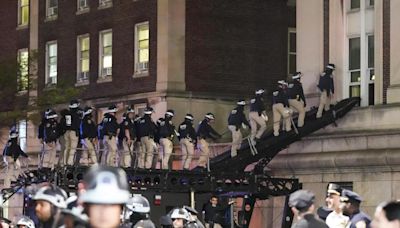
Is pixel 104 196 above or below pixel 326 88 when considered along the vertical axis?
below

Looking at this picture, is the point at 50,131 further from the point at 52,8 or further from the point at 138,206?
the point at 52,8

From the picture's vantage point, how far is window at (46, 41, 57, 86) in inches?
2031

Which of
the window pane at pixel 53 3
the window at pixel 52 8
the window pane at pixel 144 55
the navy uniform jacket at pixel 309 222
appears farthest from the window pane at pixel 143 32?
the navy uniform jacket at pixel 309 222

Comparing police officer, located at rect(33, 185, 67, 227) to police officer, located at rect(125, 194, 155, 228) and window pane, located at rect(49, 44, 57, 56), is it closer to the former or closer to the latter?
police officer, located at rect(125, 194, 155, 228)

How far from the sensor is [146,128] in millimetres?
36219

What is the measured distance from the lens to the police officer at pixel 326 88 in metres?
35.9

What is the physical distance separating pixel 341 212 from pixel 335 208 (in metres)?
0.24

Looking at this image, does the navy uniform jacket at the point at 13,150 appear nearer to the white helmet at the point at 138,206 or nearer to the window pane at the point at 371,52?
Result: the window pane at the point at 371,52

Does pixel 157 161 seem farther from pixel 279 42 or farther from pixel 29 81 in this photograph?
pixel 279 42

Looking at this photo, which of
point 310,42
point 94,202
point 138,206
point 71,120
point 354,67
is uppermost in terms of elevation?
point 310,42

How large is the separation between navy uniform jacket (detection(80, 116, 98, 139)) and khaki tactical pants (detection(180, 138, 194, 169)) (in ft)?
9.87

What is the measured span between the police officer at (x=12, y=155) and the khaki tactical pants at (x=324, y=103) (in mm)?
9619

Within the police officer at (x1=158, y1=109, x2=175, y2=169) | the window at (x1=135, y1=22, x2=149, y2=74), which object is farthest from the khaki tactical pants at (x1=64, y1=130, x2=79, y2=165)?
the window at (x1=135, y1=22, x2=149, y2=74)

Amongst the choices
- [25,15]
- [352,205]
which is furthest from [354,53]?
[352,205]
